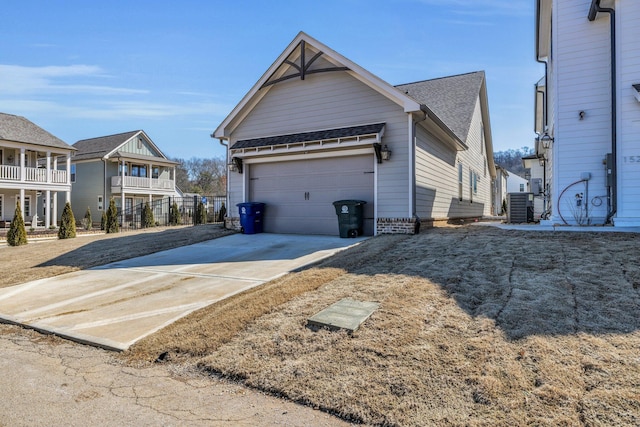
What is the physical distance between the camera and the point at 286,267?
7.21m

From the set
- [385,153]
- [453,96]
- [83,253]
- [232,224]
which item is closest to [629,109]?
[385,153]

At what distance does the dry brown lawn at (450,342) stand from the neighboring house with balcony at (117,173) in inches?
1039

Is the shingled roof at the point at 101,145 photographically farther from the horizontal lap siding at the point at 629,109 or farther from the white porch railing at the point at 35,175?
the horizontal lap siding at the point at 629,109

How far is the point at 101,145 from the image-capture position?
30.1m

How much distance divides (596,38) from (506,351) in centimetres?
950

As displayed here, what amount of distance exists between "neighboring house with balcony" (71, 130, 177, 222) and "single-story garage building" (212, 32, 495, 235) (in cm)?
1844

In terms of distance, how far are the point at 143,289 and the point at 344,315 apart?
12.8 feet

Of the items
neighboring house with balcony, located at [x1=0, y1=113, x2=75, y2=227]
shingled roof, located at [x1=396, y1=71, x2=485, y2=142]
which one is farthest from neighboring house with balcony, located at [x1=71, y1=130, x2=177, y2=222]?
shingled roof, located at [x1=396, y1=71, x2=485, y2=142]

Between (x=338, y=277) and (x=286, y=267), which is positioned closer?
(x=338, y=277)

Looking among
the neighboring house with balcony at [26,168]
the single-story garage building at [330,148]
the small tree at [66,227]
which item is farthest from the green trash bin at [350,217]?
the neighboring house with balcony at [26,168]

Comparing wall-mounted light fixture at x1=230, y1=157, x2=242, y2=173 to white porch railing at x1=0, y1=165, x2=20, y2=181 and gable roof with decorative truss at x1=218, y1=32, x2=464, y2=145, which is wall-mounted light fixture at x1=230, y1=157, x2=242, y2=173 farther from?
white porch railing at x1=0, y1=165, x2=20, y2=181

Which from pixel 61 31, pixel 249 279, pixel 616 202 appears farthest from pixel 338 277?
pixel 61 31

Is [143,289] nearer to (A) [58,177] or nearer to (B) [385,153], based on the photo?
(B) [385,153]

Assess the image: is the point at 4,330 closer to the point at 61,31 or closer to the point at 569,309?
the point at 569,309
